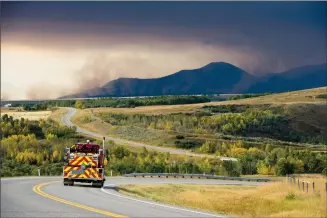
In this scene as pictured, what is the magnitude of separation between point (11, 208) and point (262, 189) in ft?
97.9

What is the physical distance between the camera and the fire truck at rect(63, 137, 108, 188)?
107 ft

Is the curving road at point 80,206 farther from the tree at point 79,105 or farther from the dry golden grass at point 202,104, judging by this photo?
the dry golden grass at point 202,104

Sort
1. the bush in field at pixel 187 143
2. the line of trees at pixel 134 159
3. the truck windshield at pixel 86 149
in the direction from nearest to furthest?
1. the truck windshield at pixel 86 149
2. the line of trees at pixel 134 159
3. the bush in field at pixel 187 143

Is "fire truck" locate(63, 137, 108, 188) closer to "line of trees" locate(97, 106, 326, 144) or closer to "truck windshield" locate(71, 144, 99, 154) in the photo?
"truck windshield" locate(71, 144, 99, 154)

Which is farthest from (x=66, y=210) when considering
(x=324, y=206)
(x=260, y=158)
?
(x=260, y=158)

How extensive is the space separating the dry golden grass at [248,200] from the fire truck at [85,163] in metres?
1.92

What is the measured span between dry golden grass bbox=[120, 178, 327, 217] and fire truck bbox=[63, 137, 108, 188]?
6.30 feet

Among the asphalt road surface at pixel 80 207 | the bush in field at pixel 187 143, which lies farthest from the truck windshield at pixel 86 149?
the bush in field at pixel 187 143

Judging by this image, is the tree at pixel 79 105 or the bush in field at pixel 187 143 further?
the tree at pixel 79 105

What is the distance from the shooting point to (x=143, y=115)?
151 m

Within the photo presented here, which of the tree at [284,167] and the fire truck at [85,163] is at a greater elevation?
the fire truck at [85,163]

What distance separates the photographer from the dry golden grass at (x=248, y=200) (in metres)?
34.2

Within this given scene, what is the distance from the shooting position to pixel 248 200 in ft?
139

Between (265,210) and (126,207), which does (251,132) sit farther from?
(126,207)
